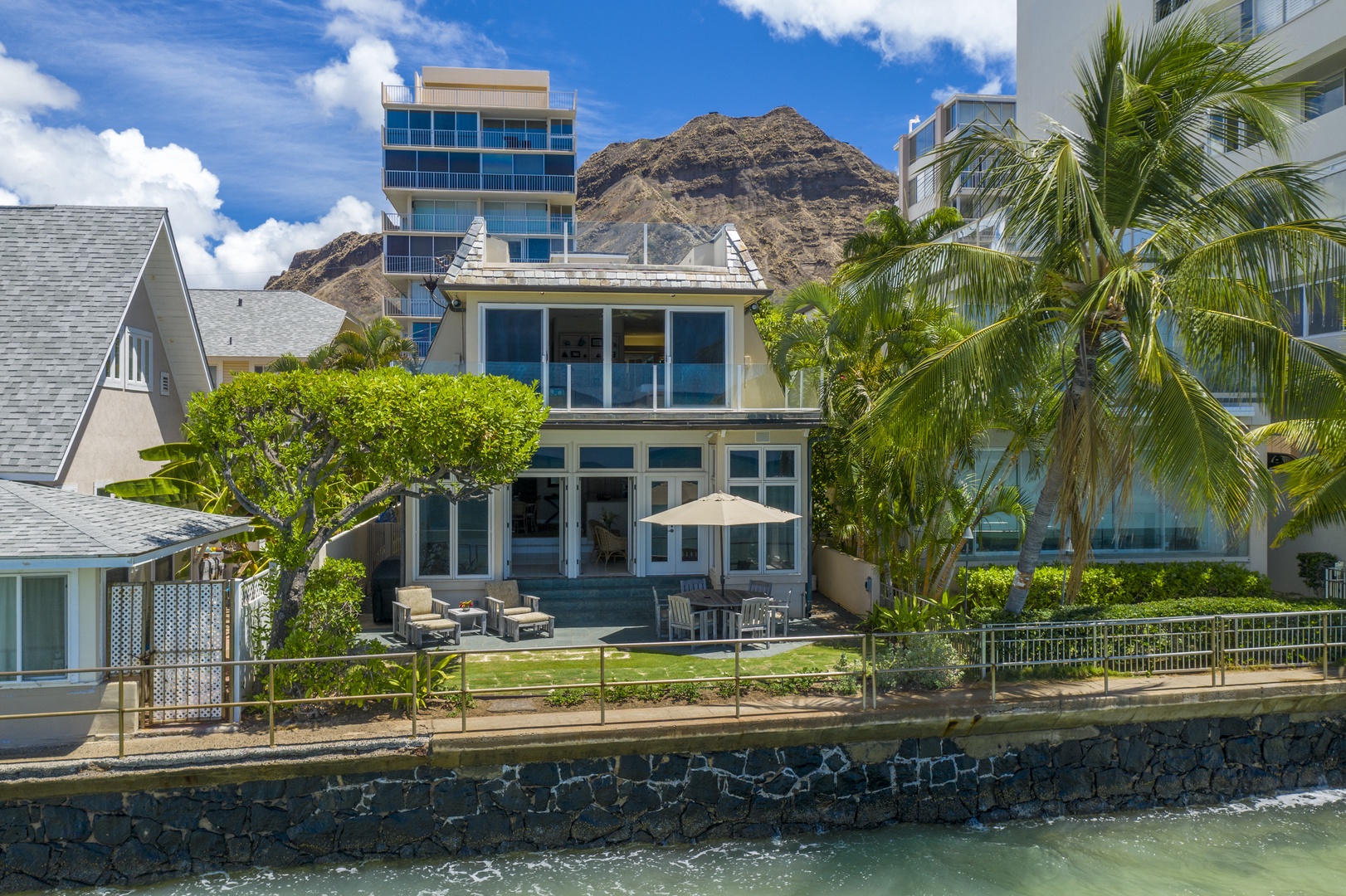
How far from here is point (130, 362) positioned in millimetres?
15445

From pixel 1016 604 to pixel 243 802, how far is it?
1048cm

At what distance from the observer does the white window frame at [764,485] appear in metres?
18.2

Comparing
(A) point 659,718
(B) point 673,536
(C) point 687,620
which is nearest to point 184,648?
(A) point 659,718

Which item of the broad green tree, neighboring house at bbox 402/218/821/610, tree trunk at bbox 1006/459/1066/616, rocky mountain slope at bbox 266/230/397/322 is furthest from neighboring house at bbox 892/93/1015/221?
rocky mountain slope at bbox 266/230/397/322

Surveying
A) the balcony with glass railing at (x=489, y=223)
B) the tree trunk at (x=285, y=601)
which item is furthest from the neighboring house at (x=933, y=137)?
the tree trunk at (x=285, y=601)

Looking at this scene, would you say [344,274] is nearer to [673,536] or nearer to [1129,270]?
[673,536]

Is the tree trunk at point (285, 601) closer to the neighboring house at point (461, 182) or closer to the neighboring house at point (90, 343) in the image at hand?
the neighboring house at point (90, 343)

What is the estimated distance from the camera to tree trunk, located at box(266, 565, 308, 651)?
11.8m

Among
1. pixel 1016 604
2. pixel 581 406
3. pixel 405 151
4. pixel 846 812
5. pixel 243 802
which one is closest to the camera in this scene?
pixel 243 802

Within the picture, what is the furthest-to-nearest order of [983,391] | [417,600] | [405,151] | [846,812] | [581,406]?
[405,151] → [581,406] → [417,600] → [983,391] → [846,812]

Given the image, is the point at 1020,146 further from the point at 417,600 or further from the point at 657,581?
the point at 417,600

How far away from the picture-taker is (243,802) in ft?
33.8

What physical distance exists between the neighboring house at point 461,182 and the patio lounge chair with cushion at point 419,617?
37.3m

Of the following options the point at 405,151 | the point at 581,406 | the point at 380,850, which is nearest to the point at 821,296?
the point at 581,406
